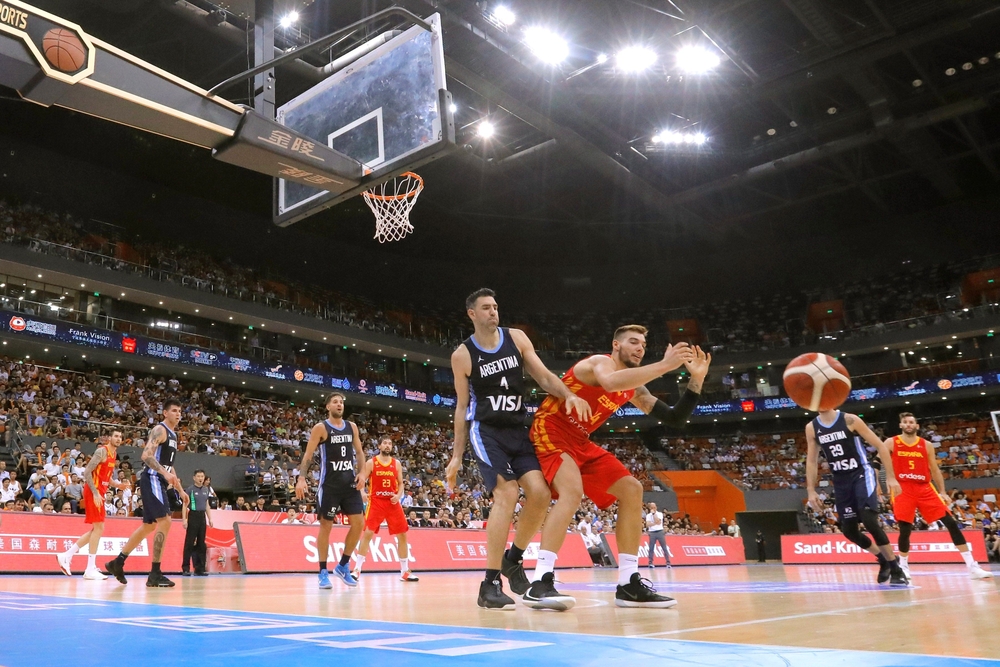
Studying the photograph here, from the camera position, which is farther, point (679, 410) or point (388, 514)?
point (388, 514)

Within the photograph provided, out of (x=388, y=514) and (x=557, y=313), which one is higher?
(x=557, y=313)

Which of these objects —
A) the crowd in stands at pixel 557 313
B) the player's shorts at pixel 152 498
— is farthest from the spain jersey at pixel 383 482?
the crowd in stands at pixel 557 313

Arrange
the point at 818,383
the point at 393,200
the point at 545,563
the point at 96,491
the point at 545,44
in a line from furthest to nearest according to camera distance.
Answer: the point at 545,44 → the point at 393,200 → the point at 96,491 → the point at 818,383 → the point at 545,563

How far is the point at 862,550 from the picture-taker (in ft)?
56.2

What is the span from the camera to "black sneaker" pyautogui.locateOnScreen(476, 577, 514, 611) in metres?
4.73

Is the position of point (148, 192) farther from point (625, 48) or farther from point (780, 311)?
point (780, 311)

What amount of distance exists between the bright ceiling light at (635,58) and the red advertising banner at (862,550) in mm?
12427

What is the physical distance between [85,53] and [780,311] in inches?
1444

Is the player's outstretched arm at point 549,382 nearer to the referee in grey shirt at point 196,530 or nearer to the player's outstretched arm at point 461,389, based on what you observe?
the player's outstretched arm at point 461,389

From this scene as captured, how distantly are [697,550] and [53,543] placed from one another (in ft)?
52.2

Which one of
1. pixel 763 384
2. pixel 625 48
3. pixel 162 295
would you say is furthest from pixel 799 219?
pixel 162 295

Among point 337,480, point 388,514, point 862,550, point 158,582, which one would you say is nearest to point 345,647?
point 337,480

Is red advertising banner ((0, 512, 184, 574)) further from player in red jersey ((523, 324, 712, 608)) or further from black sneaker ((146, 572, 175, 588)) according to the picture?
player in red jersey ((523, 324, 712, 608))

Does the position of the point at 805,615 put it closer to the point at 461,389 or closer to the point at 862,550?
the point at 461,389
